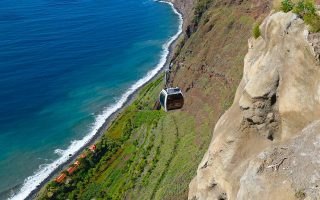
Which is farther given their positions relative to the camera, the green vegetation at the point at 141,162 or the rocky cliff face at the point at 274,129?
the green vegetation at the point at 141,162

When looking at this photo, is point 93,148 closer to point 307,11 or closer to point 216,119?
point 216,119

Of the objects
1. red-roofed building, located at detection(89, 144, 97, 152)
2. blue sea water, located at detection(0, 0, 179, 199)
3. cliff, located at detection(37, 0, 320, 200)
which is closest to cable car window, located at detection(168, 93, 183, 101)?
cliff, located at detection(37, 0, 320, 200)

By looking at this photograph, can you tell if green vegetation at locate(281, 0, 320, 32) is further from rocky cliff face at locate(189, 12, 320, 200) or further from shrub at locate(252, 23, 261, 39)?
shrub at locate(252, 23, 261, 39)

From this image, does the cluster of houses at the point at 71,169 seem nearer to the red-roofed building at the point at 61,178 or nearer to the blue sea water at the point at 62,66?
the red-roofed building at the point at 61,178

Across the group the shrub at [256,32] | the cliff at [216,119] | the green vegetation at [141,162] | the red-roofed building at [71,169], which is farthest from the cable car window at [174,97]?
the red-roofed building at [71,169]

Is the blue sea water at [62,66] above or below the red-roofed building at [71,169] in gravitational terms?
below

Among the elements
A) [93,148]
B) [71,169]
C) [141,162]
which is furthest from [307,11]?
[93,148]
